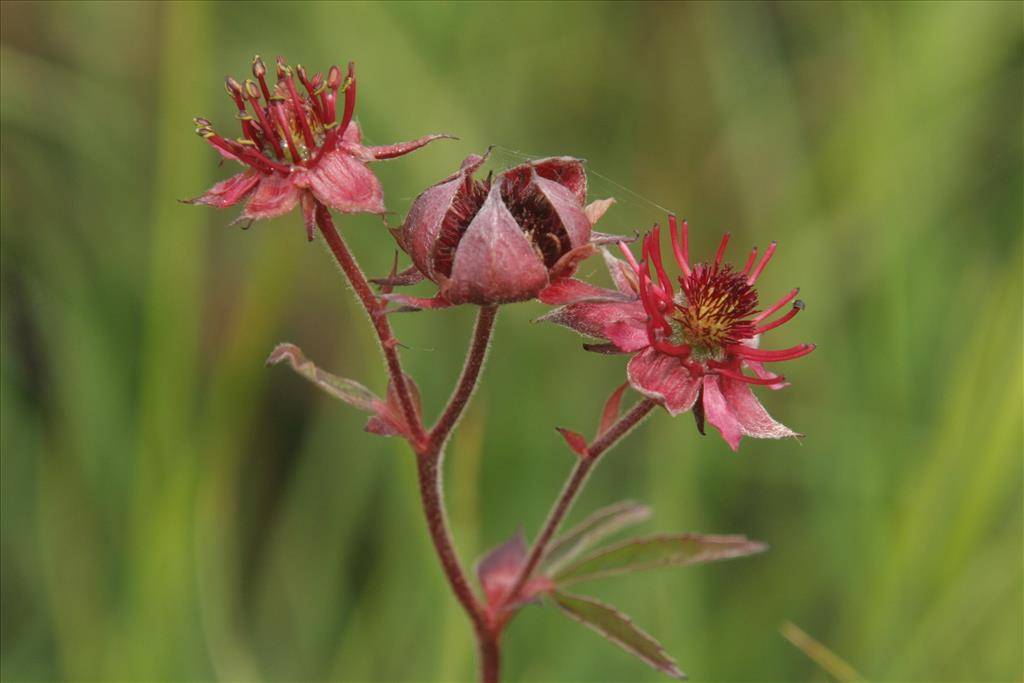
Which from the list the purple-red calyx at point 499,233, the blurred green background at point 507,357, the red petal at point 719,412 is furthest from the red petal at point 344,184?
the blurred green background at point 507,357

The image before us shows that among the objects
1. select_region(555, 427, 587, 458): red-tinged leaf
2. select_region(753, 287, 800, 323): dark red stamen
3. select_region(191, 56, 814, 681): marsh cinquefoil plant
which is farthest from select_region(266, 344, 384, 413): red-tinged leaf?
select_region(753, 287, 800, 323): dark red stamen

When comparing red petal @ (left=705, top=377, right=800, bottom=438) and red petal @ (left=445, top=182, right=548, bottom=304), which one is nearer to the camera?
red petal @ (left=445, top=182, right=548, bottom=304)

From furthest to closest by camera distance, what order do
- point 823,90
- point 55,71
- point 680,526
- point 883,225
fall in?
point 823,90 → point 55,71 → point 883,225 → point 680,526

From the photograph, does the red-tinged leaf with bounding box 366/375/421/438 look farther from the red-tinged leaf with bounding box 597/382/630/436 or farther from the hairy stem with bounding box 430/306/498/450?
the red-tinged leaf with bounding box 597/382/630/436

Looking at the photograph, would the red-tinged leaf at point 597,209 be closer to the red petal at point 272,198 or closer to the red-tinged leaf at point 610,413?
the red-tinged leaf at point 610,413

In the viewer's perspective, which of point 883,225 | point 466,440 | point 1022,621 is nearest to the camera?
point 1022,621

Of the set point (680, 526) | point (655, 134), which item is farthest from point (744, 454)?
point (655, 134)

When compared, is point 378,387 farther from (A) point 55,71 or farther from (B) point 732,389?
(A) point 55,71

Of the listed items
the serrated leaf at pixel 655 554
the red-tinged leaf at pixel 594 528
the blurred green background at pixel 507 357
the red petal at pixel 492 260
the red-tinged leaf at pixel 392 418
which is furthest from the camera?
the blurred green background at pixel 507 357
